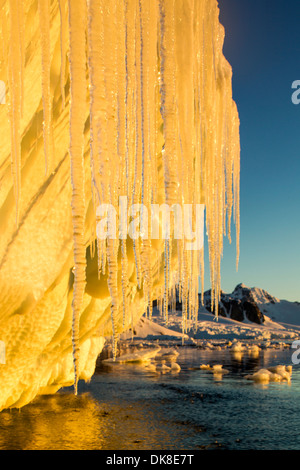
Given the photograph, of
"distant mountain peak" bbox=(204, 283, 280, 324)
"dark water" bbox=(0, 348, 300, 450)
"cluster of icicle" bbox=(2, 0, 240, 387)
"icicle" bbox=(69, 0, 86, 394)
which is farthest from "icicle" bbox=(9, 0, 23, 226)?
"distant mountain peak" bbox=(204, 283, 280, 324)

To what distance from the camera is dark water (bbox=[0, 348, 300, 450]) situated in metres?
9.52

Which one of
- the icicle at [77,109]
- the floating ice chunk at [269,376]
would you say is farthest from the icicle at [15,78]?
the floating ice chunk at [269,376]

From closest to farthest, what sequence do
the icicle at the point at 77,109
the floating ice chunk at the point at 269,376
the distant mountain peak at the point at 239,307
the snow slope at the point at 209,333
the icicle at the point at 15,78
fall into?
the icicle at the point at 77,109 < the icicle at the point at 15,78 < the floating ice chunk at the point at 269,376 < the snow slope at the point at 209,333 < the distant mountain peak at the point at 239,307

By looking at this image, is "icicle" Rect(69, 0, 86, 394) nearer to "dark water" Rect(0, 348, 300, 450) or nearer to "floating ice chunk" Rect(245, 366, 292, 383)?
"dark water" Rect(0, 348, 300, 450)

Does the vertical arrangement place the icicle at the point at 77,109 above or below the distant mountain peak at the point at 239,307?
above

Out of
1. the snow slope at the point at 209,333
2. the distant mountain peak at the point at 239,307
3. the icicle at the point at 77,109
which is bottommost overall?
the snow slope at the point at 209,333

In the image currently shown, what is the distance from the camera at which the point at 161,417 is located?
1219cm

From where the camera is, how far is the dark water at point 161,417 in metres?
9.52

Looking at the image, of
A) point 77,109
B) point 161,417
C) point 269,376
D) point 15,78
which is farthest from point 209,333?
point 77,109

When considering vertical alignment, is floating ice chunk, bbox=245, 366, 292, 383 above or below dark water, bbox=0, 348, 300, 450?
below

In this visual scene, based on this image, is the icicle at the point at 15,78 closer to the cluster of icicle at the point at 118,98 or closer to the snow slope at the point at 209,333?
the cluster of icicle at the point at 118,98

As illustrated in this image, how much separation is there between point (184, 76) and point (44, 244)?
11.4 feet

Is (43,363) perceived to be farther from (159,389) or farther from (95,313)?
(159,389)

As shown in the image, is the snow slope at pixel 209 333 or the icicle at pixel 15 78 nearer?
the icicle at pixel 15 78
